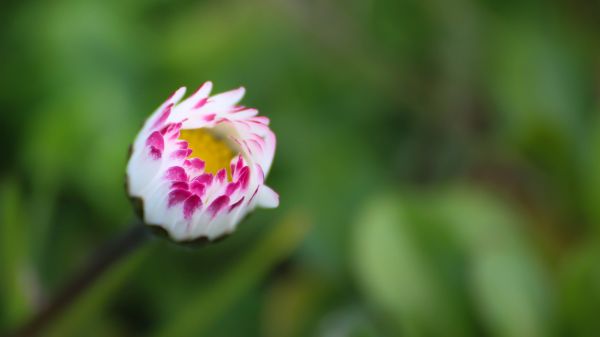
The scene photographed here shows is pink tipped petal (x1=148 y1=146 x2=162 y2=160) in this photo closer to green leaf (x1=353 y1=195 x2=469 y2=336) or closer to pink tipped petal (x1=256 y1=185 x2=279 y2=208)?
pink tipped petal (x1=256 y1=185 x2=279 y2=208)

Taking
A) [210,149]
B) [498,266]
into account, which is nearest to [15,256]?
[210,149]

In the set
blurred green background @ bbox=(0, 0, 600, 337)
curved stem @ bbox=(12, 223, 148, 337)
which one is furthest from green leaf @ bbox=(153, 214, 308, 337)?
curved stem @ bbox=(12, 223, 148, 337)

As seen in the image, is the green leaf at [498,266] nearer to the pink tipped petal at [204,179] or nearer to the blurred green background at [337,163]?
the blurred green background at [337,163]

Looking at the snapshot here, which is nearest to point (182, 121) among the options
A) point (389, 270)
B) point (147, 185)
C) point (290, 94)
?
point (147, 185)

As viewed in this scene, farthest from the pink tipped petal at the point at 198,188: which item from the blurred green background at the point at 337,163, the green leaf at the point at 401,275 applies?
the green leaf at the point at 401,275

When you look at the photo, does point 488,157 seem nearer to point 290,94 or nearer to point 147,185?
point 290,94

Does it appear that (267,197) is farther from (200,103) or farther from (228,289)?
(228,289)

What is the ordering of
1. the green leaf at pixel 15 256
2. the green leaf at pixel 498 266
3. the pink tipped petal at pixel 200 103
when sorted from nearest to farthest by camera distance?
the pink tipped petal at pixel 200 103 → the green leaf at pixel 15 256 → the green leaf at pixel 498 266
